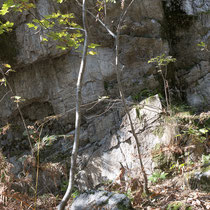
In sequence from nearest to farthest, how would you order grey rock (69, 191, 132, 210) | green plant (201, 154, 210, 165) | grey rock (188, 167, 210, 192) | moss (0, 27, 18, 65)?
grey rock (69, 191, 132, 210)
grey rock (188, 167, 210, 192)
green plant (201, 154, 210, 165)
moss (0, 27, 18, 65)

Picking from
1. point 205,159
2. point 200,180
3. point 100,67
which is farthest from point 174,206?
point 100,67

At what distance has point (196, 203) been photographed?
2.82m

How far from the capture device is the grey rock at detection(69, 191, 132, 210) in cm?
279

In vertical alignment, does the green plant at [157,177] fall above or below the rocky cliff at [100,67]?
below

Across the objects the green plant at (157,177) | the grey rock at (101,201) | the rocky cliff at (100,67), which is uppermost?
the rocky cliff at (100,67)

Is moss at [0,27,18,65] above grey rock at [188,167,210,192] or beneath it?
above

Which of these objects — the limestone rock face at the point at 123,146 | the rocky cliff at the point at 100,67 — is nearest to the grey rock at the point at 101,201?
the limestone rock face at the point at 123,146

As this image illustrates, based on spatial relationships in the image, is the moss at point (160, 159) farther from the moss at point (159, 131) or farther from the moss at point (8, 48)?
the moss at point (8, 48)

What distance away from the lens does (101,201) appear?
2.89 metres

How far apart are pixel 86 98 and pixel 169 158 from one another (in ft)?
10.9

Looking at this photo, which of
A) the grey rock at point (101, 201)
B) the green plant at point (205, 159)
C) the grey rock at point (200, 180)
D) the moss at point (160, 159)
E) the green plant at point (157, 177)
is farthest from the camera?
the moss at point (160, 159)

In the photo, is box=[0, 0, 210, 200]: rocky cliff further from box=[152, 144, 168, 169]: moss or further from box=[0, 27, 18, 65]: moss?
box=[152, 144, 168, 169]: moss

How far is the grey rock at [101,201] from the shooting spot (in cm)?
279

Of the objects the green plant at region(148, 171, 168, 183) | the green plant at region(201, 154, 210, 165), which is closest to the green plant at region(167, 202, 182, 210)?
the green plant at region(148, 171, 168, 183)
